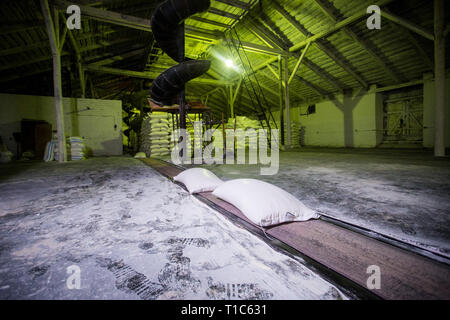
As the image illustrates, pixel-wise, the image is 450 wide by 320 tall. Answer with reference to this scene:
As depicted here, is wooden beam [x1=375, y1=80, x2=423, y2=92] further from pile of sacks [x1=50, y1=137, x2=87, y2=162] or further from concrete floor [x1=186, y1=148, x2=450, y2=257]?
pile of sacks [x1=50, y1=137, x2=87, y2=162]

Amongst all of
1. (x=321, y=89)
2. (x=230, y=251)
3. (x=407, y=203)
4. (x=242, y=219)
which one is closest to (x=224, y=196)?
(x=242, y=219)

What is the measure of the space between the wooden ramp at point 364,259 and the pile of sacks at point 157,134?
24.1 ft

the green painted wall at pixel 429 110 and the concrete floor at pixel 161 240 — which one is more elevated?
the green painted wall at pixel 429 110

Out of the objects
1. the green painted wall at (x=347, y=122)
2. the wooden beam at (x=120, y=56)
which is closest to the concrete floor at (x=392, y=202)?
the green painted wall at (x=347, y=122)

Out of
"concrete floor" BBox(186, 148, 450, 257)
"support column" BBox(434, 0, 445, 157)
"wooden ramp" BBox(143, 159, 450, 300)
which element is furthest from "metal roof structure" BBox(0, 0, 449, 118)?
"wooden ramp" BBox(143, 159, 450, 300)

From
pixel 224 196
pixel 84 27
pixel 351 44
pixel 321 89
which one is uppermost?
pixel 84 27

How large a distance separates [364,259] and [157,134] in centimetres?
801

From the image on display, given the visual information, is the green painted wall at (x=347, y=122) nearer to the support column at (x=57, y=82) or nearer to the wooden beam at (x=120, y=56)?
the wooden beam at (x=120, y=56)

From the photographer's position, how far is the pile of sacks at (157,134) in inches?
313

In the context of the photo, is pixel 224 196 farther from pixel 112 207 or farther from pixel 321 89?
pixel 321 89

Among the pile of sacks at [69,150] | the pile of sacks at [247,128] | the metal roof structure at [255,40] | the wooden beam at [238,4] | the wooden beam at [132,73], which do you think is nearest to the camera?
the metal roof structure at [255,40]

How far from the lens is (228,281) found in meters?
0.82

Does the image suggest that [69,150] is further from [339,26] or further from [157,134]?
[339,26]
